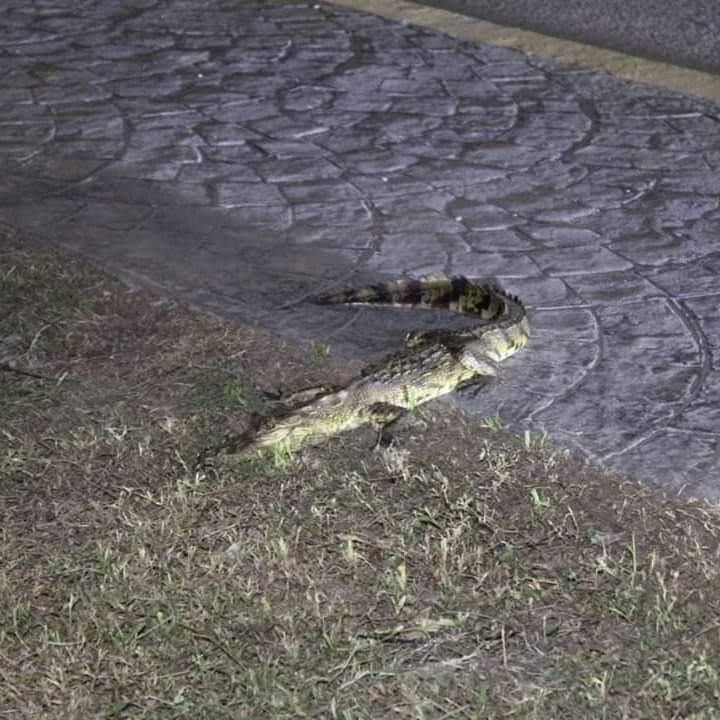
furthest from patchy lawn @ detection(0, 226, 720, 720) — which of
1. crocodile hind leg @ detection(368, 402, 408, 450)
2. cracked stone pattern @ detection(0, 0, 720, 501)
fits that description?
cracked stone pattern @ detection(0, 0, 720, 501)

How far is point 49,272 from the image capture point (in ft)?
22.9

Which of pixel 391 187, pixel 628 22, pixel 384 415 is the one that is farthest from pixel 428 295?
pixel 628 22

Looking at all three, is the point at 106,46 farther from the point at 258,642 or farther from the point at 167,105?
the point at 258,642

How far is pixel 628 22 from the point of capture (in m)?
10.3

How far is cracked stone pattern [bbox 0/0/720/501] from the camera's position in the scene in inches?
245

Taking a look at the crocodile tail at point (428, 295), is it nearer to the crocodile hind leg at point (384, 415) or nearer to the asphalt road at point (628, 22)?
the crocodile hind leg at point (384, 415)

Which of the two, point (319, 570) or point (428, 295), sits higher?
point (319, 570)

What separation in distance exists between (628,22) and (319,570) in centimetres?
629

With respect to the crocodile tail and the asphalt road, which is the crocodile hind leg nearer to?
the crocodile tail

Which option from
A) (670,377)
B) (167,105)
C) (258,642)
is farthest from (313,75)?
(258,642)

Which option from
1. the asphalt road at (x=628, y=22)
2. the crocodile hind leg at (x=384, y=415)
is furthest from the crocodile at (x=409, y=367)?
the asphalt road at (x=628, y=22)

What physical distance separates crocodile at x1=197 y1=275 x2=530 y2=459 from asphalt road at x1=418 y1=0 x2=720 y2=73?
3489 mm

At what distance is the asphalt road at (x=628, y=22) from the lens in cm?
979

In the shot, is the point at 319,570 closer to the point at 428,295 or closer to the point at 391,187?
the point at 428,295
